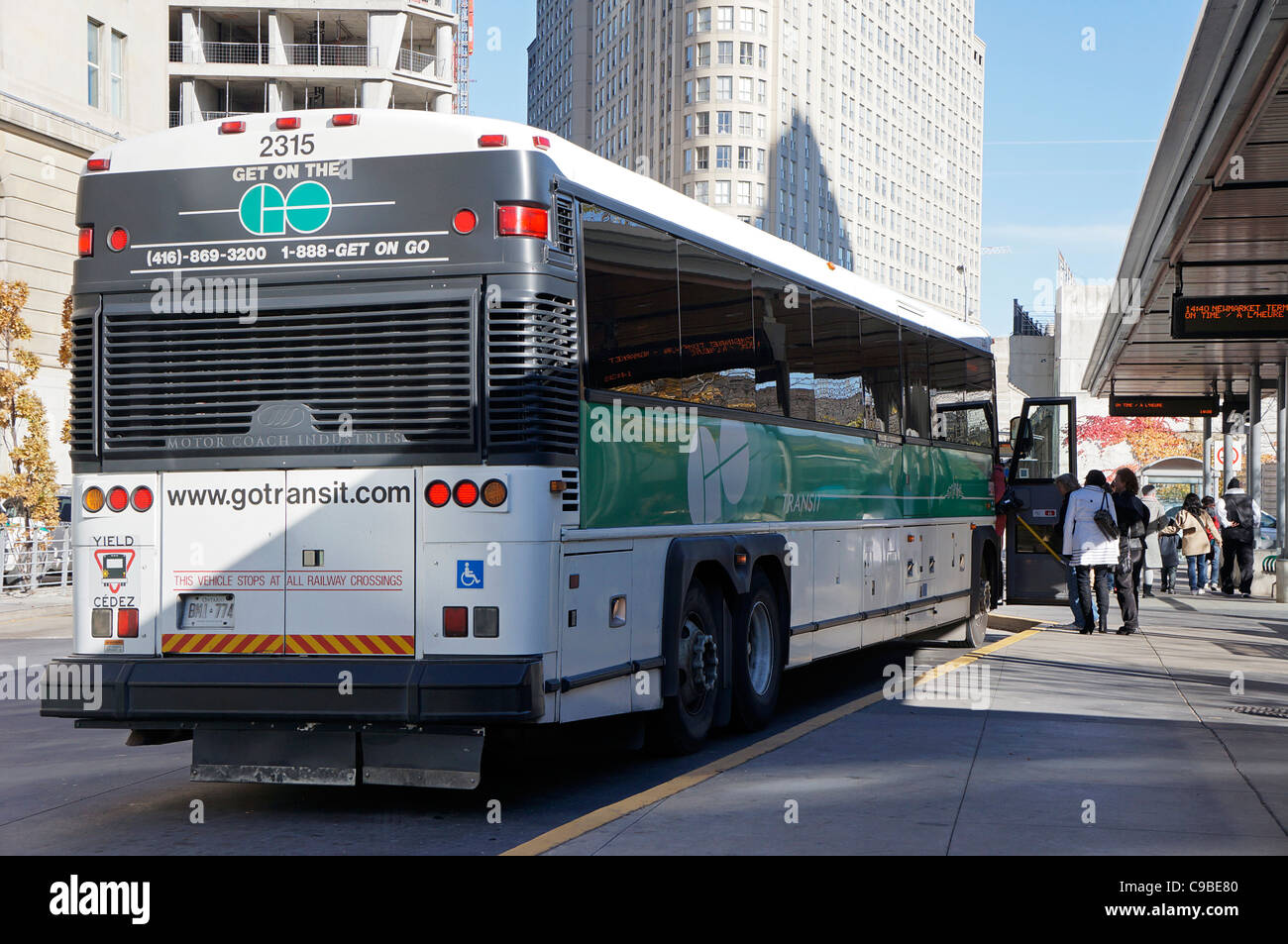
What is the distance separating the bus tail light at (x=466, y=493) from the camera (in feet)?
23.2

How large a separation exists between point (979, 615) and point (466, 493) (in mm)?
10827

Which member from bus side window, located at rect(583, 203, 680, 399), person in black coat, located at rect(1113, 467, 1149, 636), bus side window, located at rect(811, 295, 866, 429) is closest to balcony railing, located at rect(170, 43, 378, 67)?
person in black coat, located at rect(1113, 467, 1149, 636)

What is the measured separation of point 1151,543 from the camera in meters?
40.5

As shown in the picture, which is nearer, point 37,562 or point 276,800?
point 276,800

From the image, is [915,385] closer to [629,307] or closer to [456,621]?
[629,307]

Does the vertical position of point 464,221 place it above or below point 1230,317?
below

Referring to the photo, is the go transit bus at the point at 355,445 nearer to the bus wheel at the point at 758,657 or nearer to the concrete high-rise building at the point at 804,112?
the bus wheel at the point at 758,657

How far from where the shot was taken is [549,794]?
7902 mm

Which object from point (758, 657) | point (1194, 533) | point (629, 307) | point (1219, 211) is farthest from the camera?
point (1194, 533)

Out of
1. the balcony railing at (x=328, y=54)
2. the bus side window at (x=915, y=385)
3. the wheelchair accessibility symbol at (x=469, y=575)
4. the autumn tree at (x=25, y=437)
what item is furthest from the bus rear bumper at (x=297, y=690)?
the balcony railing at (x=328, y=54)

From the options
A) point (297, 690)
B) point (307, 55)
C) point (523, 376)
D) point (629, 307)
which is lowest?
point (297, 690)

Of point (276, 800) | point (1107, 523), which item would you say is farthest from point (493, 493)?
point (1107, 523)
